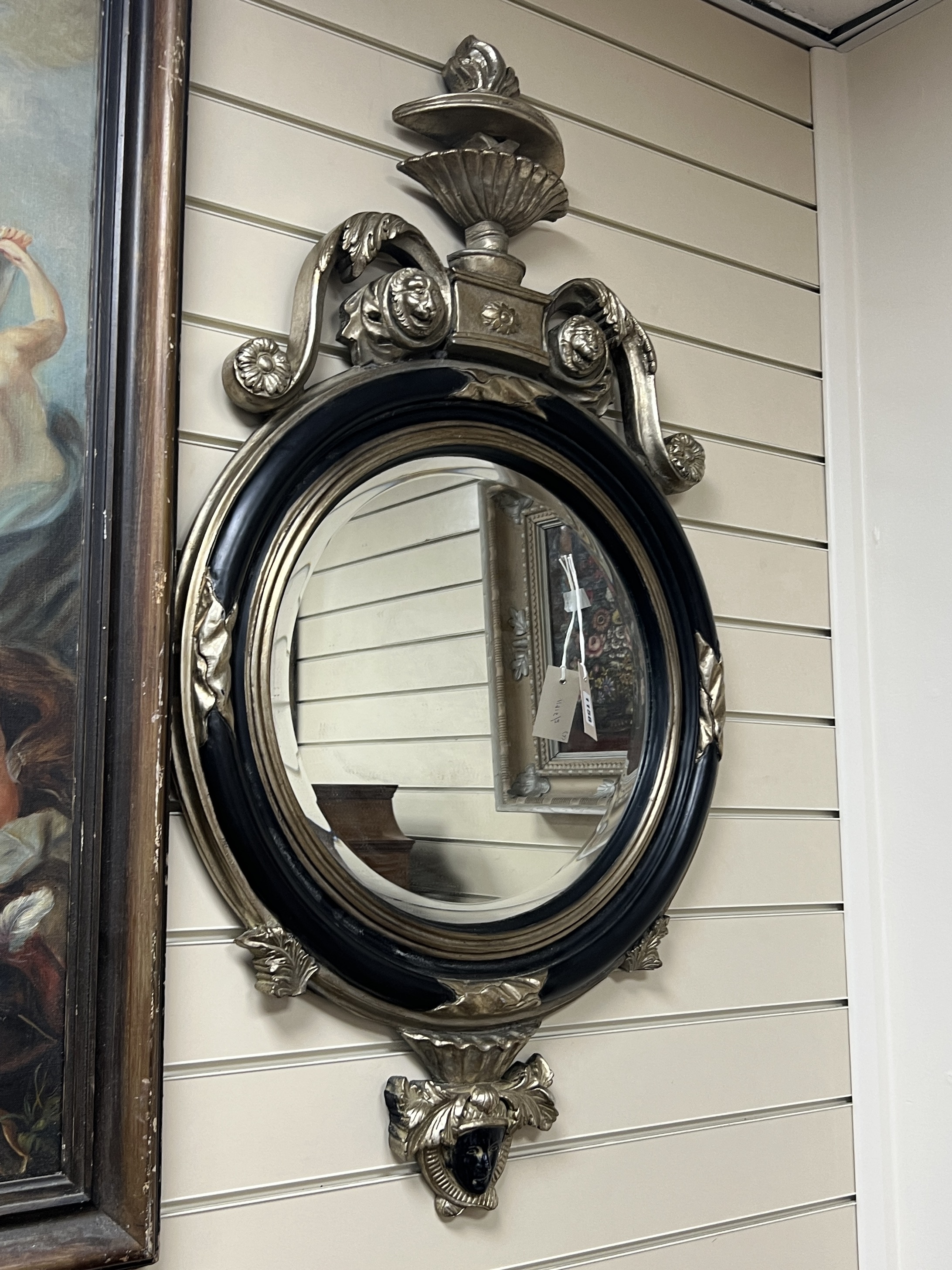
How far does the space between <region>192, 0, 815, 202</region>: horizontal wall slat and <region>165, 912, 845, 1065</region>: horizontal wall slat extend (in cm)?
85

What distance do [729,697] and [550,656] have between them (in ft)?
0.98

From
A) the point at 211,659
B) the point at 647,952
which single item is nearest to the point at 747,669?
the point at 647,952

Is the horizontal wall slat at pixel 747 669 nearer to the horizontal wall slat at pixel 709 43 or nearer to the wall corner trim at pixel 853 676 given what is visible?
the wall corner trim at pixel 853 676

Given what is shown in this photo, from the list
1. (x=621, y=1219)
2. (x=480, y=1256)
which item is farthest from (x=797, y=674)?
(x=480, y=1256)

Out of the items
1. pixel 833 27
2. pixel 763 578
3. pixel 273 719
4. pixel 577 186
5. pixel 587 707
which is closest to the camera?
pixel 273 719

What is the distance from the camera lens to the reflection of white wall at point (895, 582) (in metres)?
1.46

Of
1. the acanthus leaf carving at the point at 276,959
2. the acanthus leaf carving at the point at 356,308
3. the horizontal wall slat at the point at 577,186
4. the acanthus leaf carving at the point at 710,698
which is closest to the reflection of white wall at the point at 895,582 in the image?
the horizontal wall slat at the point at 577,186

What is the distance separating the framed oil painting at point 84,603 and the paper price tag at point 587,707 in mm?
487

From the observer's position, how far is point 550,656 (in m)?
1.28

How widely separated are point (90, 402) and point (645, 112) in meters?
0.86

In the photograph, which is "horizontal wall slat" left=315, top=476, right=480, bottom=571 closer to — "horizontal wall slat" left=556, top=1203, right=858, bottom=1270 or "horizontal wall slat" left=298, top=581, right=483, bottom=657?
"horizontal wall slat" left=298, top=581, right=483, bottom=657

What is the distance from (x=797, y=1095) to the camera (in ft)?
4.69

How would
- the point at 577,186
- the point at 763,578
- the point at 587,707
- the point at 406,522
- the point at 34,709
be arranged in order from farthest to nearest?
the point at 763,578
the point at 577,186
the point at 587,707
the point at 406,522
the point at 34,709

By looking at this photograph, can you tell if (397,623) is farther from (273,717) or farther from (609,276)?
(609,276)
